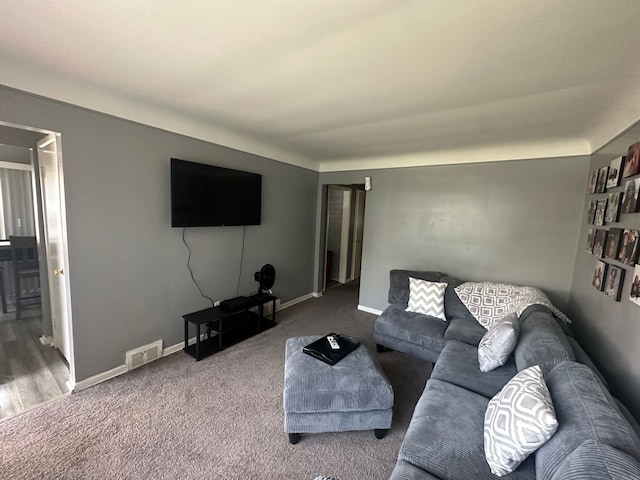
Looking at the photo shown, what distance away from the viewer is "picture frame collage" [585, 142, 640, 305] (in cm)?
159

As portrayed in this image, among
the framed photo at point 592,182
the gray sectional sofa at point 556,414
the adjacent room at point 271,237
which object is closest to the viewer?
the gray sectional sofa at point 556,414

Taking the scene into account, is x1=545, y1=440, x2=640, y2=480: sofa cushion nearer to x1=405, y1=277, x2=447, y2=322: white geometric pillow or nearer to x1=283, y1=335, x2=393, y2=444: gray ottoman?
x1=283, y1=335, x2=393, y2=444: gray ottoman

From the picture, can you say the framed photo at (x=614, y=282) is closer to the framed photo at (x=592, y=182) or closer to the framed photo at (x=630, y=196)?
the framed photo at (x=630, y=196)

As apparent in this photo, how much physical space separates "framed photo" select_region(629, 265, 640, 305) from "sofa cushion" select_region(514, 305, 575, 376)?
16.8 inches

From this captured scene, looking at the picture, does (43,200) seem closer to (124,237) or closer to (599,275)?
(124,237)

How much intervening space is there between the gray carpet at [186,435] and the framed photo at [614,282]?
5.09 feet

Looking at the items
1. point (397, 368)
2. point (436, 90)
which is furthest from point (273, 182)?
point (397, 368)

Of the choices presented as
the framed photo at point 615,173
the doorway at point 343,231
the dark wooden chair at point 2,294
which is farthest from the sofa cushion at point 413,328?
the dark wooden chair at point 2,294

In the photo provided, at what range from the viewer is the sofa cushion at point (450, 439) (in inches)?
45.9

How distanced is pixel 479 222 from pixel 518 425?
8.75ft

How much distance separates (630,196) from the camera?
168cm

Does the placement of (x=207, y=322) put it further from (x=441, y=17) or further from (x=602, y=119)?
(x=602, y=119)

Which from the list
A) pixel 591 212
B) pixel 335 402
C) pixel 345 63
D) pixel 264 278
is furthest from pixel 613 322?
pixel 264 278

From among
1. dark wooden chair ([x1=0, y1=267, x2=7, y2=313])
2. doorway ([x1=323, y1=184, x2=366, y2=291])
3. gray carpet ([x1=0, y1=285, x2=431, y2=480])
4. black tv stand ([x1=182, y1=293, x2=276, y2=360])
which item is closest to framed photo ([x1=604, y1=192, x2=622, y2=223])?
gray carpet ([x1=0, y1=285, x2=431, y2=480])
